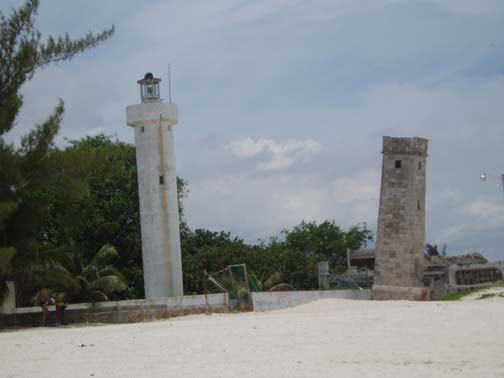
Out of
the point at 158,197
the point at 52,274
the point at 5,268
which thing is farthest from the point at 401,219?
the point at 5,268

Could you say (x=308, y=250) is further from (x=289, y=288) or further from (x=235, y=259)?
(x=289, y=288)

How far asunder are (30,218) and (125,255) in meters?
8.61

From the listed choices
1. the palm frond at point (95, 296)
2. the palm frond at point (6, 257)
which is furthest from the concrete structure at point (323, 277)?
the palm frond at point (6, 257)

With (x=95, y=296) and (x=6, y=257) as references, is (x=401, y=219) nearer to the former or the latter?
(x=95, y=296)

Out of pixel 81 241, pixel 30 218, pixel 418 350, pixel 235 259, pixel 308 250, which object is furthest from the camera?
pixel 308 250

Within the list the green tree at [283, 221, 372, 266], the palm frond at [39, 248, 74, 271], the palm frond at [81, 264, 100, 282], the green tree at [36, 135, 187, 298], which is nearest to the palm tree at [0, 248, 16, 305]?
the palm frond at [39, 248, 74, 271]

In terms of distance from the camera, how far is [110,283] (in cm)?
2677

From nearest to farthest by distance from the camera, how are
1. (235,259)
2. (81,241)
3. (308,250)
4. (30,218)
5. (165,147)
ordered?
(30,218)
(165,147)
(81,241)
(235,259)
(308,250)

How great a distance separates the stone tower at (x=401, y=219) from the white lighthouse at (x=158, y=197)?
22.1 feet

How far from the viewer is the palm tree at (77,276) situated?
988 inches

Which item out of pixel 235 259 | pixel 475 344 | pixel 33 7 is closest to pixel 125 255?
pixel 235 259

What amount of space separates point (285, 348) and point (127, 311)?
1050 centimetres

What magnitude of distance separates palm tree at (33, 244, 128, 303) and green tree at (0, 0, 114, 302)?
0.69 m

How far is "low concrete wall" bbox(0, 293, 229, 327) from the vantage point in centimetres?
2445
